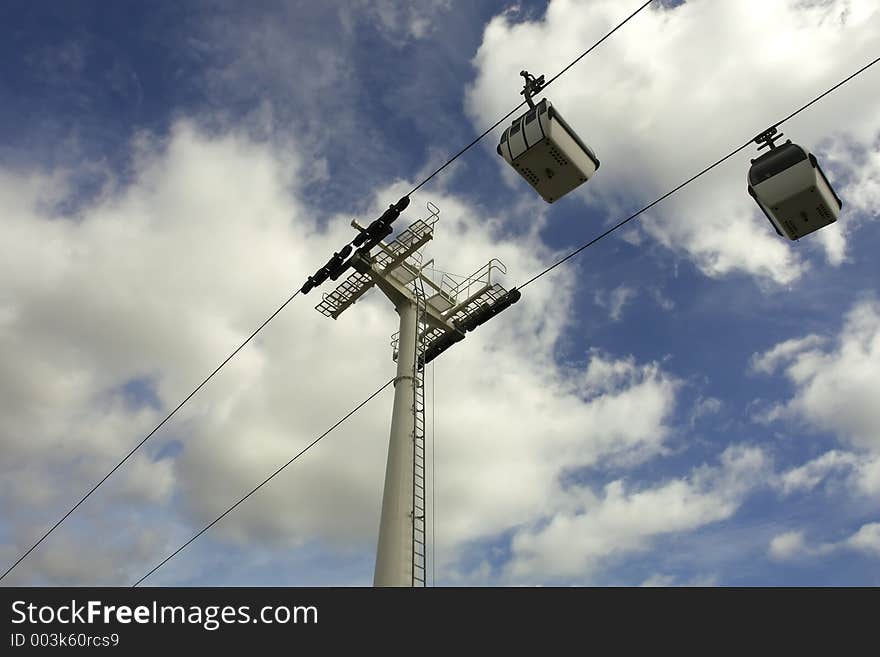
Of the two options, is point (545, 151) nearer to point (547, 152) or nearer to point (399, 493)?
point (547, 152)

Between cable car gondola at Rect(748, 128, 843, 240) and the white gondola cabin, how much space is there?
2.52m

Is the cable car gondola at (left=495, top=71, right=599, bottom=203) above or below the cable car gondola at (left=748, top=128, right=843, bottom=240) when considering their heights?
above

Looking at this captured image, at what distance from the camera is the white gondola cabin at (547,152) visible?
1051 centimetres

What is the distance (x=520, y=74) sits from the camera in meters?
11.2

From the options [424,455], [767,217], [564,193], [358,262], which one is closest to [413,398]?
[424,455]

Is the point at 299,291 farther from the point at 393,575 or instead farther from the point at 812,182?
the point at 812,182

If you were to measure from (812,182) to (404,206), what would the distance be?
7.91 m

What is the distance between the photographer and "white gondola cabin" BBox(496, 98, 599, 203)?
10508mm

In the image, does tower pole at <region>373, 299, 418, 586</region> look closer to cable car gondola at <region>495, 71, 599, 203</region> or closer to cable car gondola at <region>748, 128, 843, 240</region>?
cable car gondola at <region>495, 71, 599, 203</region>

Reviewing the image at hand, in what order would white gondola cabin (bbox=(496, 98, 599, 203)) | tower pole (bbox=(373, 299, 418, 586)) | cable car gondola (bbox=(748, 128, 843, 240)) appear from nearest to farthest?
cable car gondola (bbox=(748, 128, 843, 240)), white gondola cabin (bbox=(496, 98, 599, 203)), tower pole (bbox=(373, 299, 418, 586))

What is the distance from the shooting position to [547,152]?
1054 cm

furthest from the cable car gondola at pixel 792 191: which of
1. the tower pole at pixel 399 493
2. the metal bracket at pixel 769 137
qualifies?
the tower pole at pixel 399 493

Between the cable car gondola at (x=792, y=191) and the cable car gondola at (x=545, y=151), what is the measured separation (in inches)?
99.3

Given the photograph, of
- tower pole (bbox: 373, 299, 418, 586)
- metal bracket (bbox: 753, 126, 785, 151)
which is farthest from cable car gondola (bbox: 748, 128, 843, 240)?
tower pole (bbox: 373, 299, 418, 586)
